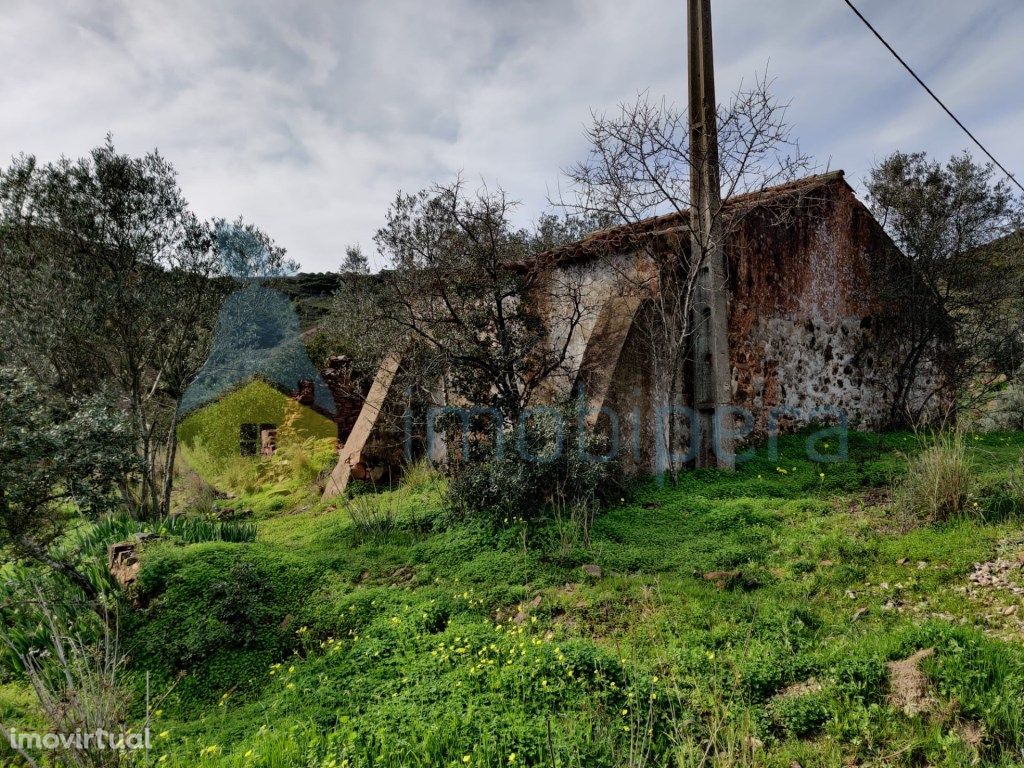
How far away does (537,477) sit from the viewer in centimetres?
677

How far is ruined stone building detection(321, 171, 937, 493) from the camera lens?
8102mm

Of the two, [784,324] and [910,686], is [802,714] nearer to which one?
[910,686]

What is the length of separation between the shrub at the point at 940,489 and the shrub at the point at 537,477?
2981mm

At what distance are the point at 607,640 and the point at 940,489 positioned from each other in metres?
3.62

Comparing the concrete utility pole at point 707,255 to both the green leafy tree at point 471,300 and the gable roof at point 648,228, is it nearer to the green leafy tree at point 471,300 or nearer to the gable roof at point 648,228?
the gable roof at point 648,228

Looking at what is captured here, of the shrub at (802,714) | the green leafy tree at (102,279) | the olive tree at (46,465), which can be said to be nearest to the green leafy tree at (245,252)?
the green leafy tree at (102,279)

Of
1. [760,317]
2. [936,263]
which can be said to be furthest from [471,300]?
[936,263]

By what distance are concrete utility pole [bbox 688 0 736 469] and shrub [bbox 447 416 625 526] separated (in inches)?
77.1

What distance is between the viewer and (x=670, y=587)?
15.8ft

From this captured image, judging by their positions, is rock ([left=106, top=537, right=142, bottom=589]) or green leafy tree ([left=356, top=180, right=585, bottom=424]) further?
green leafy tree ([left=356, top=180, right=585, bottom=424])

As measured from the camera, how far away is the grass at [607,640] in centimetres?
300

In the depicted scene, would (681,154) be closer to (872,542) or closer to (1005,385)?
(872,542)

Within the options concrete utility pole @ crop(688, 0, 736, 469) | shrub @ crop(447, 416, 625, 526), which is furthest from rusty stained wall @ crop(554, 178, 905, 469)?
shrub @ crop(447, 416, 625, 526)

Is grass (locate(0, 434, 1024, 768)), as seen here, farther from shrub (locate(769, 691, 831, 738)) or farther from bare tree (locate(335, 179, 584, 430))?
bare tree (locate(335, 179, 584, 430))
